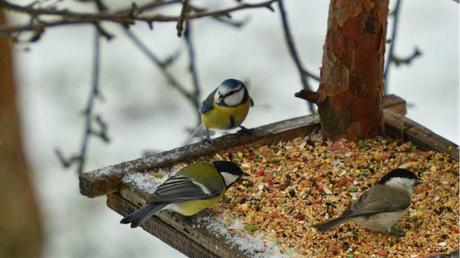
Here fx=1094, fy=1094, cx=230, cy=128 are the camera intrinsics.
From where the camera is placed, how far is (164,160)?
3736 mm

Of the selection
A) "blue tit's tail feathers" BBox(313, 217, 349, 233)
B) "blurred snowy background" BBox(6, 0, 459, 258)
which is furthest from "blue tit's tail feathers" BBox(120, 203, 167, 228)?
"blurred snowy background" BBox(6, 0, 459, 258)

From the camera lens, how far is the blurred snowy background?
6.60m

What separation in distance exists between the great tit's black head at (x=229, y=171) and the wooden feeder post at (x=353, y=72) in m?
0.43

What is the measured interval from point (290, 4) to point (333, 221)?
4.93 meters

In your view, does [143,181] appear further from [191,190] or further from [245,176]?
[245,176]

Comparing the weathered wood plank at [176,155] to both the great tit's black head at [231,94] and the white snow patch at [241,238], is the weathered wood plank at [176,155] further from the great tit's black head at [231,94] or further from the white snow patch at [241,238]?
the white snow patch at [241,238]

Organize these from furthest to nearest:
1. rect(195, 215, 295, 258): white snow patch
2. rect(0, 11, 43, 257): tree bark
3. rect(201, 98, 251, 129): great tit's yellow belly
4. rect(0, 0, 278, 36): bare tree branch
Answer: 1. rect(0, 11, 43, 257): tree bark
2. rect(201, 98, 251, 129): great tit's yellow belly
3. rect(0, 0, 278, 36): bare tree branch
4. rect(195, 215, 295, 258): white snow patch

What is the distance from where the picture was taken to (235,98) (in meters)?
Answer: 4.19

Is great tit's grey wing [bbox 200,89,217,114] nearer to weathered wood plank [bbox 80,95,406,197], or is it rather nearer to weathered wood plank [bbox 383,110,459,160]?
weathered wood plank [bbox 80,95,406,197]

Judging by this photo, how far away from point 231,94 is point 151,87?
3227mm

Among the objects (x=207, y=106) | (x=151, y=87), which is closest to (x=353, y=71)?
(x=207, y=106)

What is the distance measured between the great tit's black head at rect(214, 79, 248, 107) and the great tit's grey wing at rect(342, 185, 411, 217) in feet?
3.35

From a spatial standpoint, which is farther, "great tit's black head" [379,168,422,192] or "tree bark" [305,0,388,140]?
"tree bark" [305,0,388,140]

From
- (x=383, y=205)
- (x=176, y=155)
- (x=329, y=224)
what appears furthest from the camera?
(x=176, y=155)
